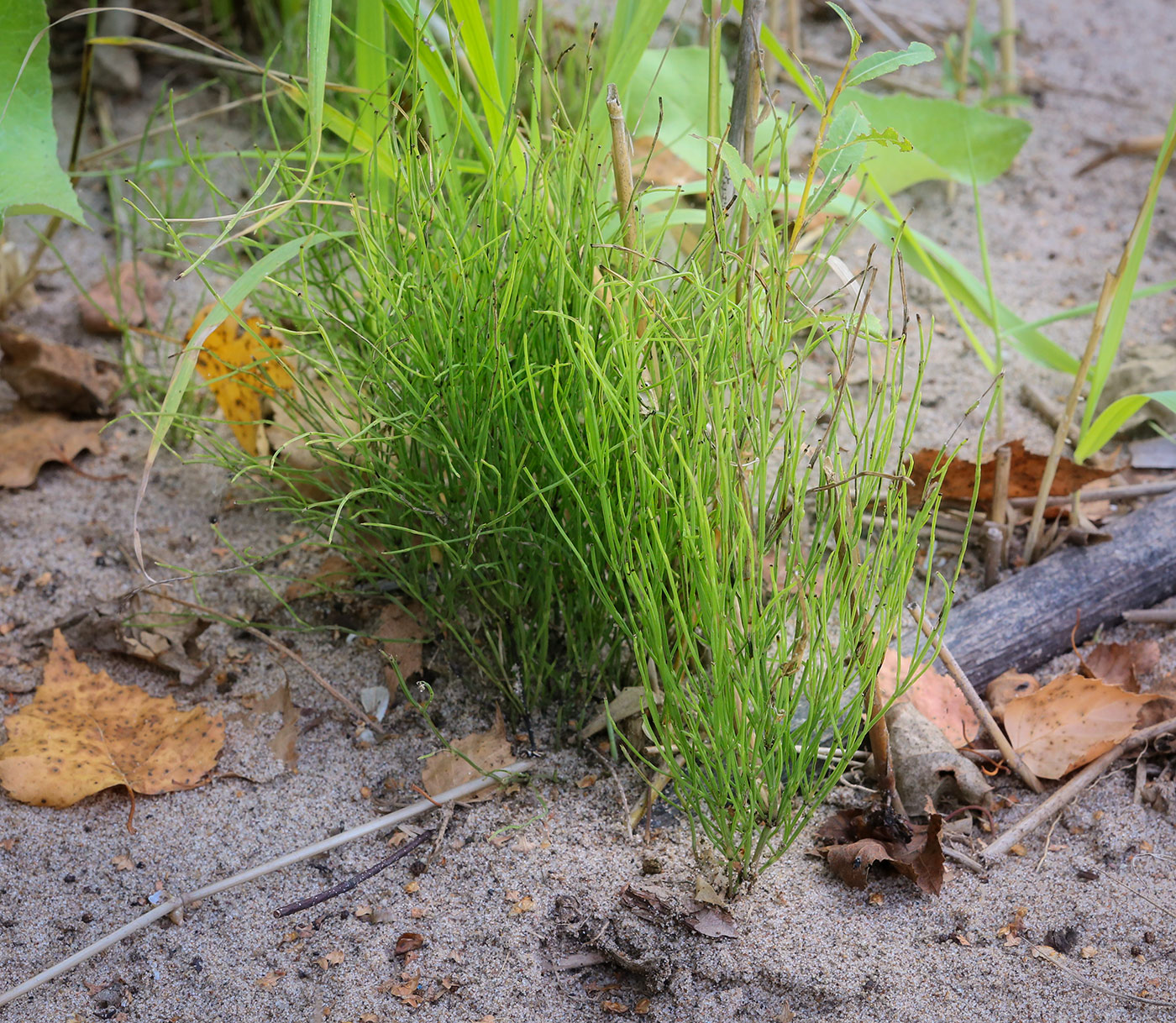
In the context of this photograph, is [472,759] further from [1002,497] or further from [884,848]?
[1002,497]

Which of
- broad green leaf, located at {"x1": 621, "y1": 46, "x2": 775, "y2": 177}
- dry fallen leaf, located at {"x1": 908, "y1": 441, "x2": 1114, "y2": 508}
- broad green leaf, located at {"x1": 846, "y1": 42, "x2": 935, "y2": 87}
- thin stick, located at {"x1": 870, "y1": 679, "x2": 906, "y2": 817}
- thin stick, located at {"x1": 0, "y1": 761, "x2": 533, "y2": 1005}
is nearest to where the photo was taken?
broad green leaf, located at {"x1": 846, "y1": 42, "x2": 935, "y2": 87}

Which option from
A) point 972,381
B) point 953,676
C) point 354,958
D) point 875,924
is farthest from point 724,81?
point 354,958

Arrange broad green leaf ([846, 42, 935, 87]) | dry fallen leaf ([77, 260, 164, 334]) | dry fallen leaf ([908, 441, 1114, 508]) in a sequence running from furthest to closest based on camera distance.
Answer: dry fallen leaf ([77, 260, 164, 334]) → dry fallen leaf ([908, 441, 1114, 508]) → broad green leaf ([846, 42, 935, 87])

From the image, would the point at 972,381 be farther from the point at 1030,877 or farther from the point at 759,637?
the point at 759,637

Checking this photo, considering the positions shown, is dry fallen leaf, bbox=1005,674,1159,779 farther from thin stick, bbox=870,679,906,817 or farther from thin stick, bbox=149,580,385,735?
thin stick, bbox=149,580,385,735

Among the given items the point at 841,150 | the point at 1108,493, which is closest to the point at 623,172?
the point at 841,150

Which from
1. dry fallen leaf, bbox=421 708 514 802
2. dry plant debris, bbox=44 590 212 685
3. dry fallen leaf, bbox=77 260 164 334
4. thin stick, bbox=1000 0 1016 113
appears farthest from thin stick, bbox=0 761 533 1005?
thin stick, bbox=1000 0 1016 113
